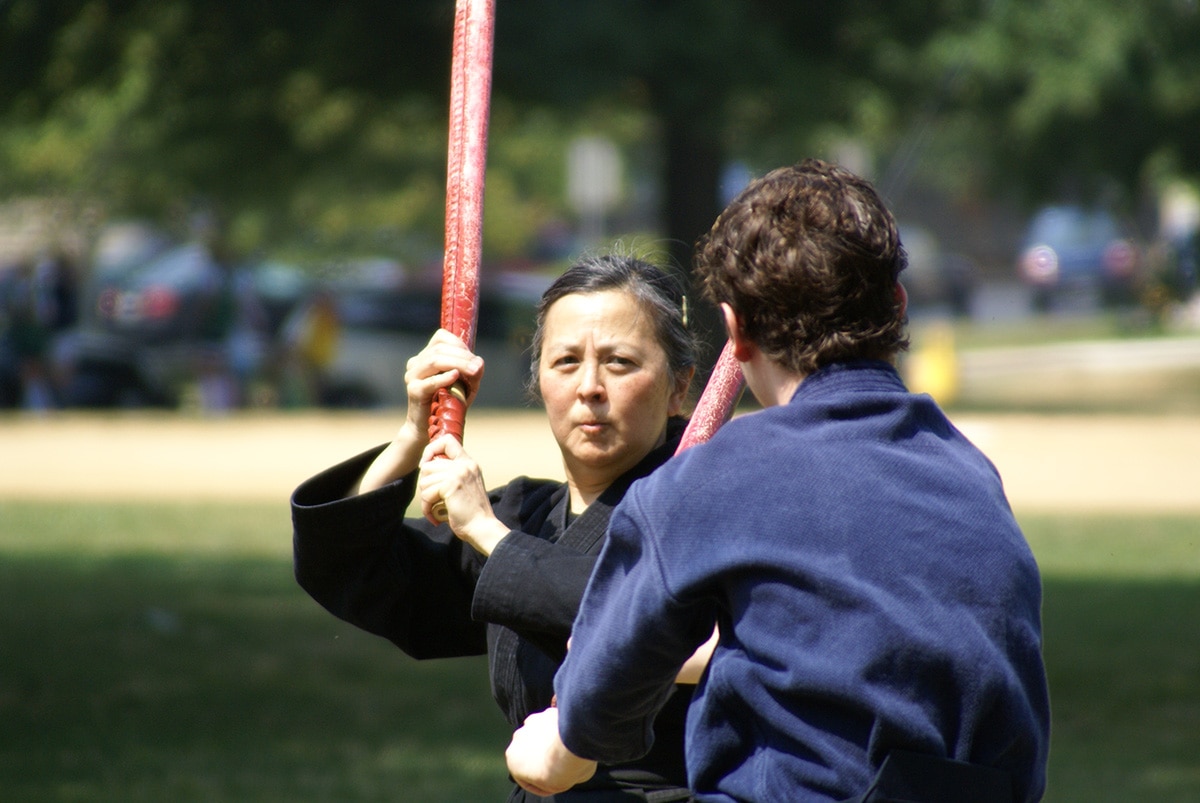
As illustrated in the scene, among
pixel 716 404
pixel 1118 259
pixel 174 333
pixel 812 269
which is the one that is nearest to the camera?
pixel 812 269

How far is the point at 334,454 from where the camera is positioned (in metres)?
15.6

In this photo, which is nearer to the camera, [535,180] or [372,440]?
[372,440]

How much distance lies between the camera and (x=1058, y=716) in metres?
7.15

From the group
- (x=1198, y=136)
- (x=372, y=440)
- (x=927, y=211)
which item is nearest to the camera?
(x=372, y=440)

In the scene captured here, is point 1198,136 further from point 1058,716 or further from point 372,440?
point 1058,716

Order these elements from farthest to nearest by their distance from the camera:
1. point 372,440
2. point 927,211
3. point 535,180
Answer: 1. point 927,211
2. point 535,180
3. point 372,440

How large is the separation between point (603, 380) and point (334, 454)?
13.4 metres

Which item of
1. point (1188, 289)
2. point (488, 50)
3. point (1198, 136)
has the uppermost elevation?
point (488, 50)

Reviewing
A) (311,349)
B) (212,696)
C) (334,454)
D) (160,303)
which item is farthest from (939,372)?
(212,696)

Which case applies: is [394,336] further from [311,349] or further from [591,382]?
[591,382]

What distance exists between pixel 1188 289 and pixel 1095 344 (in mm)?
8828

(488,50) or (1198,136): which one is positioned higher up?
(488,50)

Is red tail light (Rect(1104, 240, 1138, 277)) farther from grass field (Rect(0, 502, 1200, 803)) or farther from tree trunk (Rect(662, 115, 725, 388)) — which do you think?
grass field (Rect(0, 502, 1200, 803))

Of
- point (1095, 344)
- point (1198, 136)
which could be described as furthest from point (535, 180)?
point (1198, 136)
